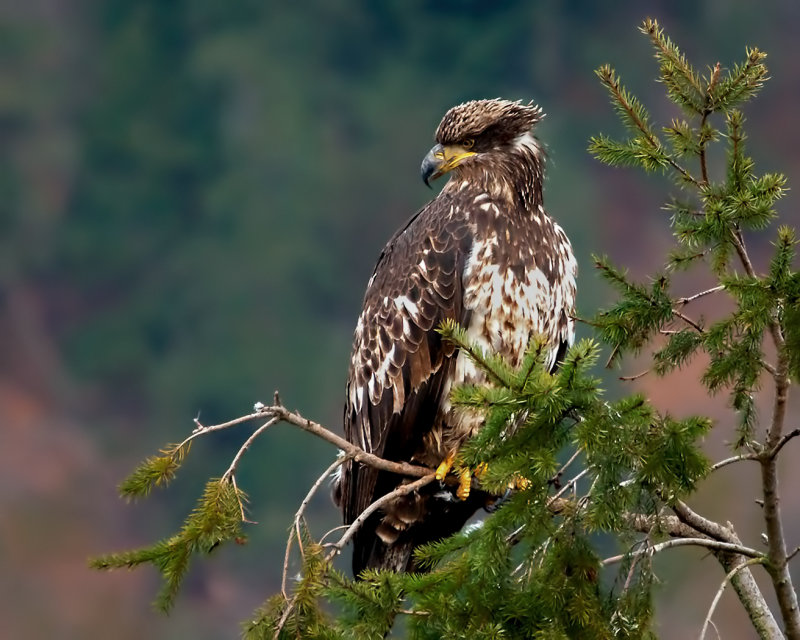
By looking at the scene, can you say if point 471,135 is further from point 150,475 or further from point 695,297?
point 150,475

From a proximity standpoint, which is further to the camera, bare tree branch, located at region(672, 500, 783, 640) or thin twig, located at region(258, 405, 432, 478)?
bare tree branch, located at region(672, 500, 783, 640)

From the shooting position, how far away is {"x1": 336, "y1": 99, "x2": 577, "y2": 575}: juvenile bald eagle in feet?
14.9

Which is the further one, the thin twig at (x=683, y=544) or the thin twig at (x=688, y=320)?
the thin twig at (x=688, y=320)

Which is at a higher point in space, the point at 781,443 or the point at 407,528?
the point at 407,528

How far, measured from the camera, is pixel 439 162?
16.3 ft

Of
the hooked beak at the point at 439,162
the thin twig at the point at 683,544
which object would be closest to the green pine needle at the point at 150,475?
the thin twig at the point at 683,544

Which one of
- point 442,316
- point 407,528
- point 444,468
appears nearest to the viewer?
point 444,468

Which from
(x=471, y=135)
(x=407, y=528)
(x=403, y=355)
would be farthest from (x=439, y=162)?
(x=407, y=528)

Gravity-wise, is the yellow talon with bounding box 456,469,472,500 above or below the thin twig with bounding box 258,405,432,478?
above

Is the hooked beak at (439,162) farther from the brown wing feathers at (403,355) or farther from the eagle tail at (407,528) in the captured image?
the eagle tail at (407,528)

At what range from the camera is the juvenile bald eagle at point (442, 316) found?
4.55 meters

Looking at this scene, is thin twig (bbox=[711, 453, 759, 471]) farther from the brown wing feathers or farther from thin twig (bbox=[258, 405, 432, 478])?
the brown wing feathers

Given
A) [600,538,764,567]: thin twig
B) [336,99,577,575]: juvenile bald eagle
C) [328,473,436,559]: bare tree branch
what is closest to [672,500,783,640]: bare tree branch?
[600,538,764,567]: thin twig

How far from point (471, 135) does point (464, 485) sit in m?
1.57
